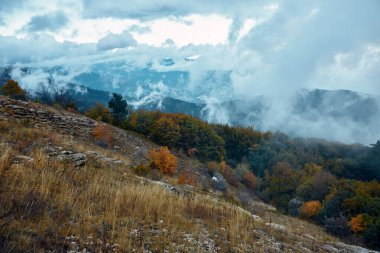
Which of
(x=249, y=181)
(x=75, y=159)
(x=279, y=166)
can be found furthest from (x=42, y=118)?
(x=279, y=166)

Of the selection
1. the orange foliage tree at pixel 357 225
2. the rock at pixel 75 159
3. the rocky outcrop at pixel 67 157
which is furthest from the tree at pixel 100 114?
the rock at pixel 75 159

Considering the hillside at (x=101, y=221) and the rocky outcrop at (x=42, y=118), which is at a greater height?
the rocky outcrop at (x=42, y=118)

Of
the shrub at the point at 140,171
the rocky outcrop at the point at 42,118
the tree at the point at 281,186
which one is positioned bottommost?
the tree at the point at 281,186

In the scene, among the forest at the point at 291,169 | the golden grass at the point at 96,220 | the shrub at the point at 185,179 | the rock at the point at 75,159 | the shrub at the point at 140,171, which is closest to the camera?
the golden grass at the point at 96,220

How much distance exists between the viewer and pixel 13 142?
13.8 m

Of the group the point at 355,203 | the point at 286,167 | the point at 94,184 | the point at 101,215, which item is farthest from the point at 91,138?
the point at 286,167

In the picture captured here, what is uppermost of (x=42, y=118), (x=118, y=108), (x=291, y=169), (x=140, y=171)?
(x=118, y=108)

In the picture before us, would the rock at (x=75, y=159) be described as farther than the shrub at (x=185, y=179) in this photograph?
No

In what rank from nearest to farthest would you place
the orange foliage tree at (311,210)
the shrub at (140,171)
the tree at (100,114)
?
1. the shrub at (140,171)
2. the orange foliage tree at (311,210)
3. the tree at (100,114)

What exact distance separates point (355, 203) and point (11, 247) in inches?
1555

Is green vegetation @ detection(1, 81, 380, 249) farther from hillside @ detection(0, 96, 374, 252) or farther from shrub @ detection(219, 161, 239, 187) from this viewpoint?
hillside @ detection(0, 96, 374, 252)

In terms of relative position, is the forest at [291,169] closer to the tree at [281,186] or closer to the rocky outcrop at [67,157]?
the tree at [281,186]

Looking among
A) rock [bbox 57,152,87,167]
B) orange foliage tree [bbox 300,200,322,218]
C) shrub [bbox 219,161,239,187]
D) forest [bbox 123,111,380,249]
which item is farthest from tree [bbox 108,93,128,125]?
rock [bbox 57,152,87,167]

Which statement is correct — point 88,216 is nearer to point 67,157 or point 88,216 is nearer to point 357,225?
point 67,157
